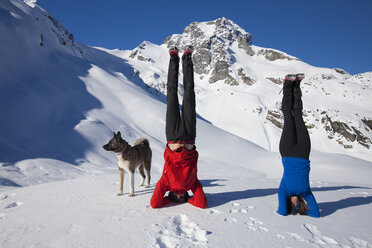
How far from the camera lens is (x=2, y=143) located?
9.74 metres

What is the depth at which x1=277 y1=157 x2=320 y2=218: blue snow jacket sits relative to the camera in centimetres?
298

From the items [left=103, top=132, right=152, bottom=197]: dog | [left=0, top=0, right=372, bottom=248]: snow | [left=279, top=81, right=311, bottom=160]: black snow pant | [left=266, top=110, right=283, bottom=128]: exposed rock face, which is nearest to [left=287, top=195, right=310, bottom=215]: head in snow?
[left=0, top=0, right=372, bottom=248]: snow

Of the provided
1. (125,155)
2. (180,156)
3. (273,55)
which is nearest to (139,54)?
(273,55)

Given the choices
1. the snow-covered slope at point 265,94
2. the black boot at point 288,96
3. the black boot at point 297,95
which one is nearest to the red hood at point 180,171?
the black boot at point 288,96

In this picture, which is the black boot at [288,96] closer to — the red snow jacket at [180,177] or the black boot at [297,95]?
the black boot at [297,95]

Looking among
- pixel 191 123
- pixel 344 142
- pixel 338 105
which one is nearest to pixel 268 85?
pixel 338 105

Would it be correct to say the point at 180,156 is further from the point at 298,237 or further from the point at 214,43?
the point at 214,43

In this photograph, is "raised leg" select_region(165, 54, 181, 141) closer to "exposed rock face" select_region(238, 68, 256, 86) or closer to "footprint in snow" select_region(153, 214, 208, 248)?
"footprint in snow" select_region(153, 214, 208, 248)

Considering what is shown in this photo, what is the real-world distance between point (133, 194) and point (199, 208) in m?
1.45

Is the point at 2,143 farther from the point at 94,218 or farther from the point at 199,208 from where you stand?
the point at 199,208

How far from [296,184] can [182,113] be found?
2091 millimetres

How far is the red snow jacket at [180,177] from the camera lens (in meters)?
3.09

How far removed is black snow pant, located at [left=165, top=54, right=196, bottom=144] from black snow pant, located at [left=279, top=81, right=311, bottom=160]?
1496 millimetres

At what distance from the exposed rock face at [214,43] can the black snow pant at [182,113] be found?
80100 mm
